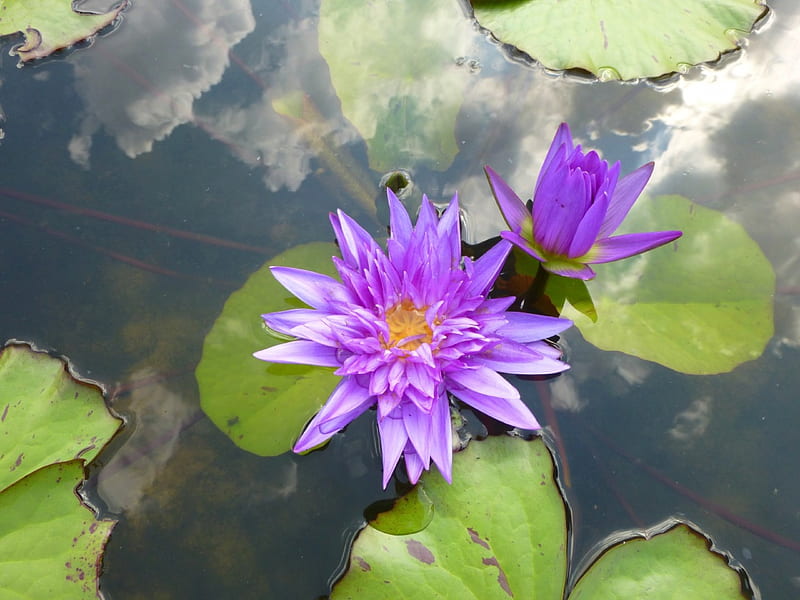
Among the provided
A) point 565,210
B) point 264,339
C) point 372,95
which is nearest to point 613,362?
point 565,210

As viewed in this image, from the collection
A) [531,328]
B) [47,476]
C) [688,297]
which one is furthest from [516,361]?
[47,476]

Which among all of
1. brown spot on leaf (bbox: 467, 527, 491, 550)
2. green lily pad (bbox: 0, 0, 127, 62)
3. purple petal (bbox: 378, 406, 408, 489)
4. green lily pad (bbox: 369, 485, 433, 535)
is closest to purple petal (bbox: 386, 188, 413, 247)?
purple petal (bbox: 378, 406, 408, 489)

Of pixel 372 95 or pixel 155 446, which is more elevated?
pixel 372 95

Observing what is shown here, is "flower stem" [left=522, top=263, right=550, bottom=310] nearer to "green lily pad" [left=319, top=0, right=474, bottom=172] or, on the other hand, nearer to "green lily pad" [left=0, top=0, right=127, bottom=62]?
"green lily pad" [left=319, top=0, right=474, bottom=172]

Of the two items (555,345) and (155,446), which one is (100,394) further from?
(555,345)

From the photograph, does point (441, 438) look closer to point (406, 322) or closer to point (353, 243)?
point (406, 322)
